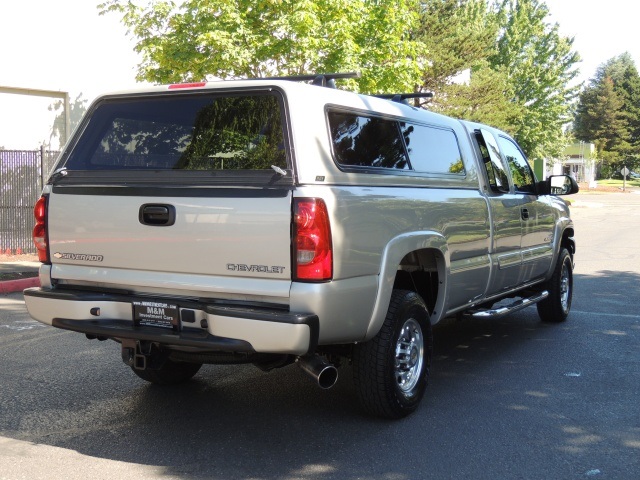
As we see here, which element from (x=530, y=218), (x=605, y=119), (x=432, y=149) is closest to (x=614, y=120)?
(x=605, y=119)

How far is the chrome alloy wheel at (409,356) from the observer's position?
5035 mm

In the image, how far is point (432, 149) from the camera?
5715mm

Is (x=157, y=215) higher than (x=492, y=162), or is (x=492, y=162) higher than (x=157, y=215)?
Answer: (x=492, y=162)

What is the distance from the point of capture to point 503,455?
170 inches

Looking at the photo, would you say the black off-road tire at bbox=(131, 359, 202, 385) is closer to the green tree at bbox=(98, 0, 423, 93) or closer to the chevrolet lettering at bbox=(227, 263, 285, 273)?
the chevrolet lettering at bbox=(227, 263, 285, 273)

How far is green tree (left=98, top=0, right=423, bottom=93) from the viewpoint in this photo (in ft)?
52.2

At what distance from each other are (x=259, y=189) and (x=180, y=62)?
1318 cm

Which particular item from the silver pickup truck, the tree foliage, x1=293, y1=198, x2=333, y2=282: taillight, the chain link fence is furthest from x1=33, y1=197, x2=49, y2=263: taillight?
the tree foliage

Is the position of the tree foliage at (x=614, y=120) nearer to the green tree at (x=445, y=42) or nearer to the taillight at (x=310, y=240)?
the green tree at (x=445, y=42)

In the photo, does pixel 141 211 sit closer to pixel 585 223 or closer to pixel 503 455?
pixel 503 455

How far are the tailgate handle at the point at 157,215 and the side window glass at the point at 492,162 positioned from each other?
313 cm

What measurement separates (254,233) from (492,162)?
3215mm

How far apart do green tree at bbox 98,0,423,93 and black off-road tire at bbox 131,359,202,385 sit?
1082 centimetres

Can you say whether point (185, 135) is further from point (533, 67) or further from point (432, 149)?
point (533, 67)
